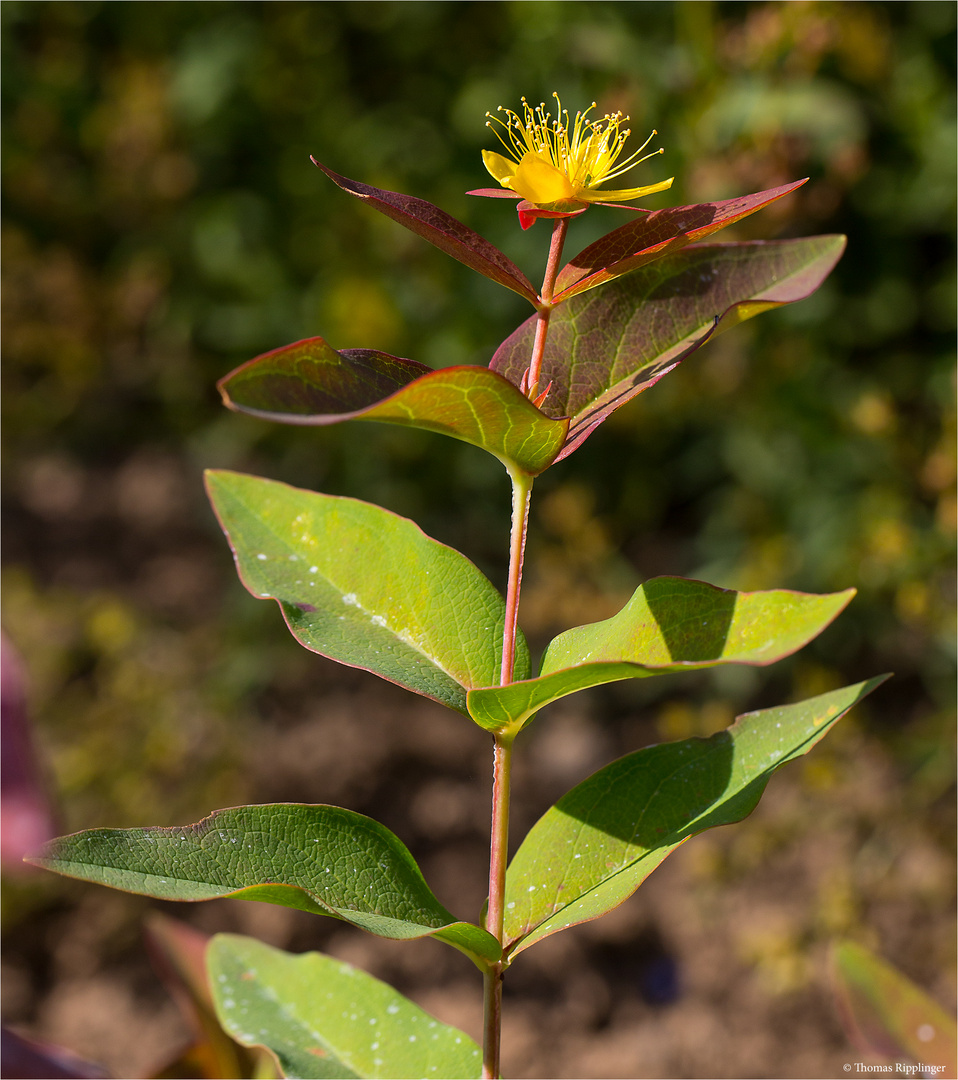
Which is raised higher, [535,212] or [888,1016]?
[535,212]

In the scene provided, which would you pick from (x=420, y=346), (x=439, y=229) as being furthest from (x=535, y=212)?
(x=420, y=346)

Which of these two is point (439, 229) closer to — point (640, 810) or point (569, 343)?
point (569, 343)

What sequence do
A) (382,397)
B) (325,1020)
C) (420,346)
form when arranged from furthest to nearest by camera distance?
1. (420,346)
2. (325,1020)
3. (382,397)

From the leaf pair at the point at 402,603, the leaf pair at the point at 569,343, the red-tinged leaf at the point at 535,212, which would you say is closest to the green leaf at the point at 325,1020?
the leaf pair at the point at 402,603

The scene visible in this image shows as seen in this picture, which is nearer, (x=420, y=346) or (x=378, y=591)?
(x=378, y=591)

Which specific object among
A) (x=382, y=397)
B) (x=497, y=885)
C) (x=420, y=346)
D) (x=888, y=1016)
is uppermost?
(x=420, y=346)

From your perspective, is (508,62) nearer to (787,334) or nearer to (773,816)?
(787,334)
